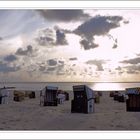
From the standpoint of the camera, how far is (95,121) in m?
8.38

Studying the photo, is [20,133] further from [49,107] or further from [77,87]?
[49,107]

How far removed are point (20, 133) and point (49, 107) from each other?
251 inches

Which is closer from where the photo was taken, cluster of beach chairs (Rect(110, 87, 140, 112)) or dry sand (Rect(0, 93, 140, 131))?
dry sand (Rect(0, 93, 140, 131))

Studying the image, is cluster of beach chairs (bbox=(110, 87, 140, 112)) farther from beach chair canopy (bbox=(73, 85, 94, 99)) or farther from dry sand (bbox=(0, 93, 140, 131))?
beach chair canopy (bbox=(73, 85, 94, 99))

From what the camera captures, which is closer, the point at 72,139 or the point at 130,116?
the point at 72,139

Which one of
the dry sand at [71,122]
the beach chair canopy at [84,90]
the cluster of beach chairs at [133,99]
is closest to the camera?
the dry sand at [71,122]

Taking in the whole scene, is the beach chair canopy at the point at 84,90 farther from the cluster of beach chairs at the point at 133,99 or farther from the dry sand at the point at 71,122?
the cluster of beach chairs at the point at 133,99

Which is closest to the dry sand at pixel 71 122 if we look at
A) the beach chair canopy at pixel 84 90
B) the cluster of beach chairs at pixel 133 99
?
the cluster of beach chairs at pixel 133 99

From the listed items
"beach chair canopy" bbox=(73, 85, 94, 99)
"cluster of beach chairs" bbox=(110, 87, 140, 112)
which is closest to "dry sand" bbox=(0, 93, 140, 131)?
"cluster of beach chairs" bbox=(110, 87, 140, 112)

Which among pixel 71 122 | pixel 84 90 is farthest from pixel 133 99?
pixel 71 122

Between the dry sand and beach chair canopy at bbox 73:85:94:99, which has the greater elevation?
beach chair canopy at bbox 73:85:94:99
